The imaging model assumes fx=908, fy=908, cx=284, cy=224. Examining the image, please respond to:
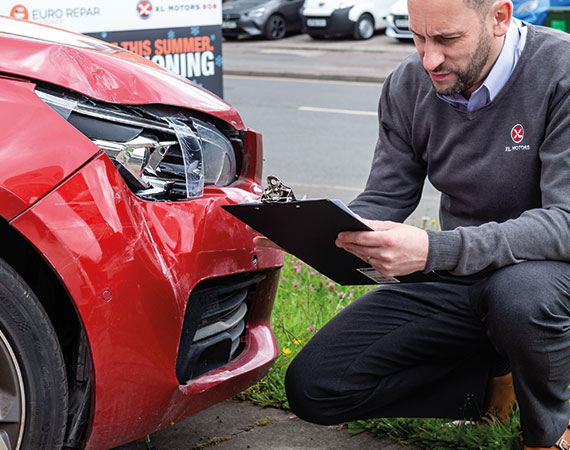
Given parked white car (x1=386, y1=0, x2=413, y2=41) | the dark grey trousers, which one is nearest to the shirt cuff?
the dark grey trousers

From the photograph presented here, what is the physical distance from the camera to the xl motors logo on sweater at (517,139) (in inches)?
94.1

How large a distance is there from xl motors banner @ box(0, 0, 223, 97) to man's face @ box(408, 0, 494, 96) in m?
2.69

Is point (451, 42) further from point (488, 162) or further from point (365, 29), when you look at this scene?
point (365, 29)

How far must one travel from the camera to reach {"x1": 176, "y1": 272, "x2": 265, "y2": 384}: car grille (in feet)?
7.26

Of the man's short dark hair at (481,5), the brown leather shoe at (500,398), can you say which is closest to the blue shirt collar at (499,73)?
the man's short dark hair at (481,5)

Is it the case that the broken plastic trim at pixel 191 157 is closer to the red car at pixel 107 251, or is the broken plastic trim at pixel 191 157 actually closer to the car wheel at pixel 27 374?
the red car at pixel 107 251

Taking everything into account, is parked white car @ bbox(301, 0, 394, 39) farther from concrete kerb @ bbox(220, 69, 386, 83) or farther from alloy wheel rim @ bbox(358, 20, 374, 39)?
concrete kerb @ bbox(220, 69, 386, 83)

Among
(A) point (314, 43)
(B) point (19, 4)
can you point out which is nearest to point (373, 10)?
(A) point (314, 43)

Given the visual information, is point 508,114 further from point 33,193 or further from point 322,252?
point 33,193

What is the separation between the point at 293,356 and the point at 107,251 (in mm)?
1285

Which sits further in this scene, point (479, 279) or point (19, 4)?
point (19, 4)

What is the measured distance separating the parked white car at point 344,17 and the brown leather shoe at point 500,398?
52.9ft

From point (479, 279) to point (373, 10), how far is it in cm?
1663

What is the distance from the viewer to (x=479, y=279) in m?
2.53
